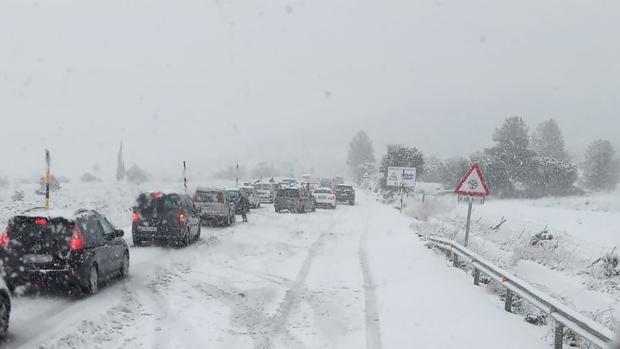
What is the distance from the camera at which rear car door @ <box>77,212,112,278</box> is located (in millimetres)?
9508

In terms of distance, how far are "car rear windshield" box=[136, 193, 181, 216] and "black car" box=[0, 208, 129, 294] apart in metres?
7.26

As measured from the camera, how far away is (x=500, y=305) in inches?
392

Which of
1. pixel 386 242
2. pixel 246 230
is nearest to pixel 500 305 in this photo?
pixel 386 242

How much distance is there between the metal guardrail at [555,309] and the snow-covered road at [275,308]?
483 millimetres

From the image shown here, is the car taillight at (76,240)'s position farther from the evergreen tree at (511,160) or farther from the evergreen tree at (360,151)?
the evergreen tree at (360,151)

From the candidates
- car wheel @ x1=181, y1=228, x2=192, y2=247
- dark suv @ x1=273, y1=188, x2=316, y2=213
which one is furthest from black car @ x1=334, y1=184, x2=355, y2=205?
car wheel @ x1=181, y1=228, x2=192, y2=247

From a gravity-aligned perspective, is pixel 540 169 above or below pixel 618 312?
above

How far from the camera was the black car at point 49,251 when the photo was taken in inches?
351

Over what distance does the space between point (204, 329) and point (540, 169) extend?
71.0m

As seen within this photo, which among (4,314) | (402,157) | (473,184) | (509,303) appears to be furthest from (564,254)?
(402,157)

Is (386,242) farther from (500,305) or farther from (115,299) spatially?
(115,299)

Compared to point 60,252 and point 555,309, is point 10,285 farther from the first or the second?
point 555,309

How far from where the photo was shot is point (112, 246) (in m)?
10.8

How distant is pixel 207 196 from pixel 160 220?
7.56m
